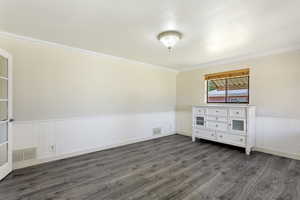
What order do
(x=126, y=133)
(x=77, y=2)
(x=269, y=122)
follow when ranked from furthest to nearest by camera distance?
(x=126, y=133) → (x=269, y=122) → (x=77, y=2)

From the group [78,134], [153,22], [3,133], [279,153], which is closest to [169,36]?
[153,22]

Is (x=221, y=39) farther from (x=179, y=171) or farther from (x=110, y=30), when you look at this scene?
(x=179, y=171)

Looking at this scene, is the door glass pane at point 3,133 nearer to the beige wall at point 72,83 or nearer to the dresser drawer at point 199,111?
the beige wall at point 72,83

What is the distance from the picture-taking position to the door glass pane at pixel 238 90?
12.4ft

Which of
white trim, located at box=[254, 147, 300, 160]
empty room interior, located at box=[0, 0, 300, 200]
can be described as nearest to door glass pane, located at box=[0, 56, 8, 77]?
empty room interior, located at box=[0, 0, 300, 200]

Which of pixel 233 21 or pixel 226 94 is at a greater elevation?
pixel 233 21

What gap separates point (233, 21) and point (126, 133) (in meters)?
3.37

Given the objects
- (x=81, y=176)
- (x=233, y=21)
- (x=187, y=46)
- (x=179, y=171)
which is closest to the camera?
(x=233, y=21)

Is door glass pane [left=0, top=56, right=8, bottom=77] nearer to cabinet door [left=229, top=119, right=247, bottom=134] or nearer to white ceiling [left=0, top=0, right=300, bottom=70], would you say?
white ceiling [left=0, top=0, right=300, bottom=70]

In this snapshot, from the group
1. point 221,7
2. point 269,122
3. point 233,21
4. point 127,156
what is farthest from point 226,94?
point 127,156

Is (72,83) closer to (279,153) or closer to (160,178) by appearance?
(160,178)

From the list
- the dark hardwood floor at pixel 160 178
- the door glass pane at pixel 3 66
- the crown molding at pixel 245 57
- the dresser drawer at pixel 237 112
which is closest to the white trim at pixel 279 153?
the dark hardwood floor at pixel 160 178

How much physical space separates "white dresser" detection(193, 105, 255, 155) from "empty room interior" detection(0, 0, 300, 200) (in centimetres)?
3

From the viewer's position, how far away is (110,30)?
237 cm
